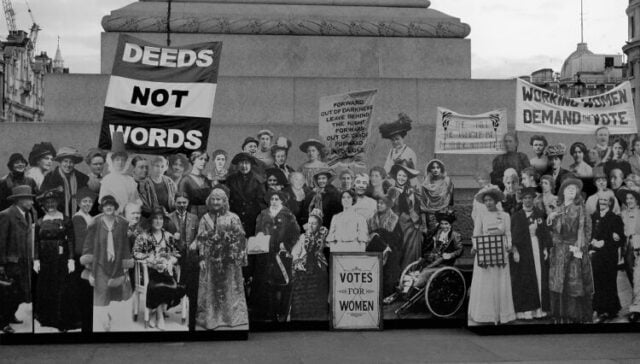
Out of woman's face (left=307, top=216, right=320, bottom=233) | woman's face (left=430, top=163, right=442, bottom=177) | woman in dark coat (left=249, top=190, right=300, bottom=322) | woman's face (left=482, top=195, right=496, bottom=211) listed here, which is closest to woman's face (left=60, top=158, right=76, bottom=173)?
woman in dark coat (left=249, top=190, right=300, bottom=322)

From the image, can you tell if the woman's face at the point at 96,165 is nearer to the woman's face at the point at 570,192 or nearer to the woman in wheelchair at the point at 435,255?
the woman in wheelchair at the point at 435,255

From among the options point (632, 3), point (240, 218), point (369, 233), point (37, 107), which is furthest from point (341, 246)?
point (37, 107)

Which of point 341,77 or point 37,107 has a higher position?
point 37,107

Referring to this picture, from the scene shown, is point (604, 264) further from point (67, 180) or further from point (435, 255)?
point (67, 180)

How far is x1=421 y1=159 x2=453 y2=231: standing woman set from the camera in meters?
11.3

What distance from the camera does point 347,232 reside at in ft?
36.0

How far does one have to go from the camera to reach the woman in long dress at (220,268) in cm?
1026

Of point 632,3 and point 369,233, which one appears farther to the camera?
point 632,3

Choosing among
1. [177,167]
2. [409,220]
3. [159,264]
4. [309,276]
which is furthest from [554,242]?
[159,264]

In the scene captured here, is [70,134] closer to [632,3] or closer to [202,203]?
[202,203]

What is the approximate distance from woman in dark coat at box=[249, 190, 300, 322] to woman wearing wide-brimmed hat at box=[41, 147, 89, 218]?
2.31 m

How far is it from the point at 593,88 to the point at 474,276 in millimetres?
94181

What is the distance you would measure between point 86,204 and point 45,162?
0.80 m

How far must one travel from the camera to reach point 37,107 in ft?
350
